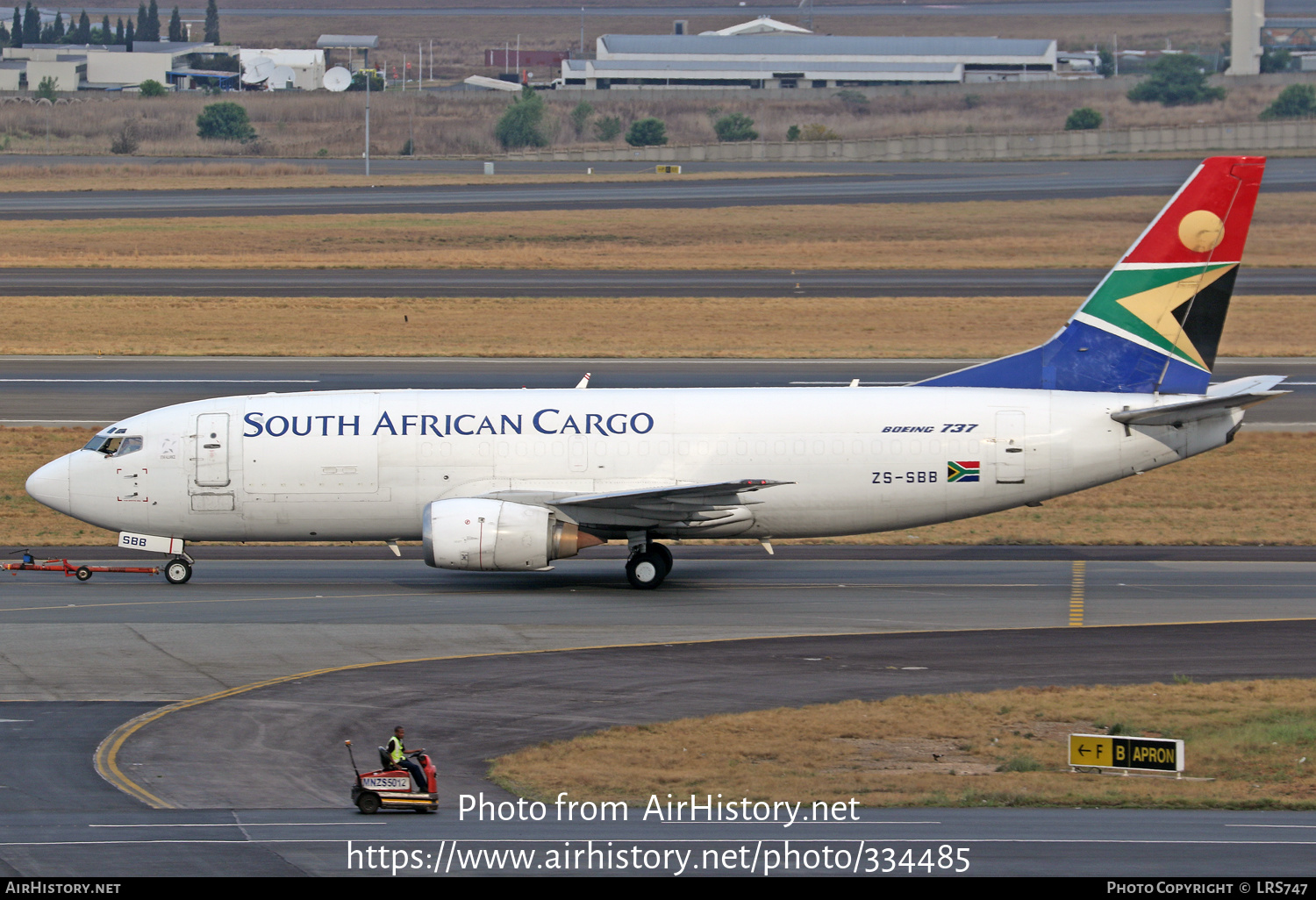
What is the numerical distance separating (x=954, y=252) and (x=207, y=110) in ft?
347

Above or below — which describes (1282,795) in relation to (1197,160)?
below

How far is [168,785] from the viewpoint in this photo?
64.4 ft

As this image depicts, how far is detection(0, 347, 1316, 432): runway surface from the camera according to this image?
54969mm

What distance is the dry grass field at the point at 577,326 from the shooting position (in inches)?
2581


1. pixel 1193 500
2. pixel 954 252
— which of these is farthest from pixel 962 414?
pixel 954 252

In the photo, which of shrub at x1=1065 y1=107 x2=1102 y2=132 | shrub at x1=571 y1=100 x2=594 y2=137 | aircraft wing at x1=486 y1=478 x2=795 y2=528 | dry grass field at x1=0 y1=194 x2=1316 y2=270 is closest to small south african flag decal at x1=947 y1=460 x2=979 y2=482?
aircraft wing at x1=486 y1=478 x2=795 y2=528

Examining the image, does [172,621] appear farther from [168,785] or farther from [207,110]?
[207,110]

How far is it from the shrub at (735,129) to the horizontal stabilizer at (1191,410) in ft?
481

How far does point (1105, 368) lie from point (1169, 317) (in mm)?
→ 1970

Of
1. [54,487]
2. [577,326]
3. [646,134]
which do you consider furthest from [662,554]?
[646,134]

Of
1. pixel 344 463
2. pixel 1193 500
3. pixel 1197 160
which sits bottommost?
pixel 1193 500

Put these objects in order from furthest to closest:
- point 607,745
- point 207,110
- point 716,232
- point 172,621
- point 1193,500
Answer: point 207,110, point 716,232, point 1193,500, point 172,621, point 607,745

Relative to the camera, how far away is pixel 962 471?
33375 millimetres

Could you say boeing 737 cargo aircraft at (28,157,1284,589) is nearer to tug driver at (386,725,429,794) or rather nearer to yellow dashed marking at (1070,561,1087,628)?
yellow dashed marking at (1070,561,1087,628)
